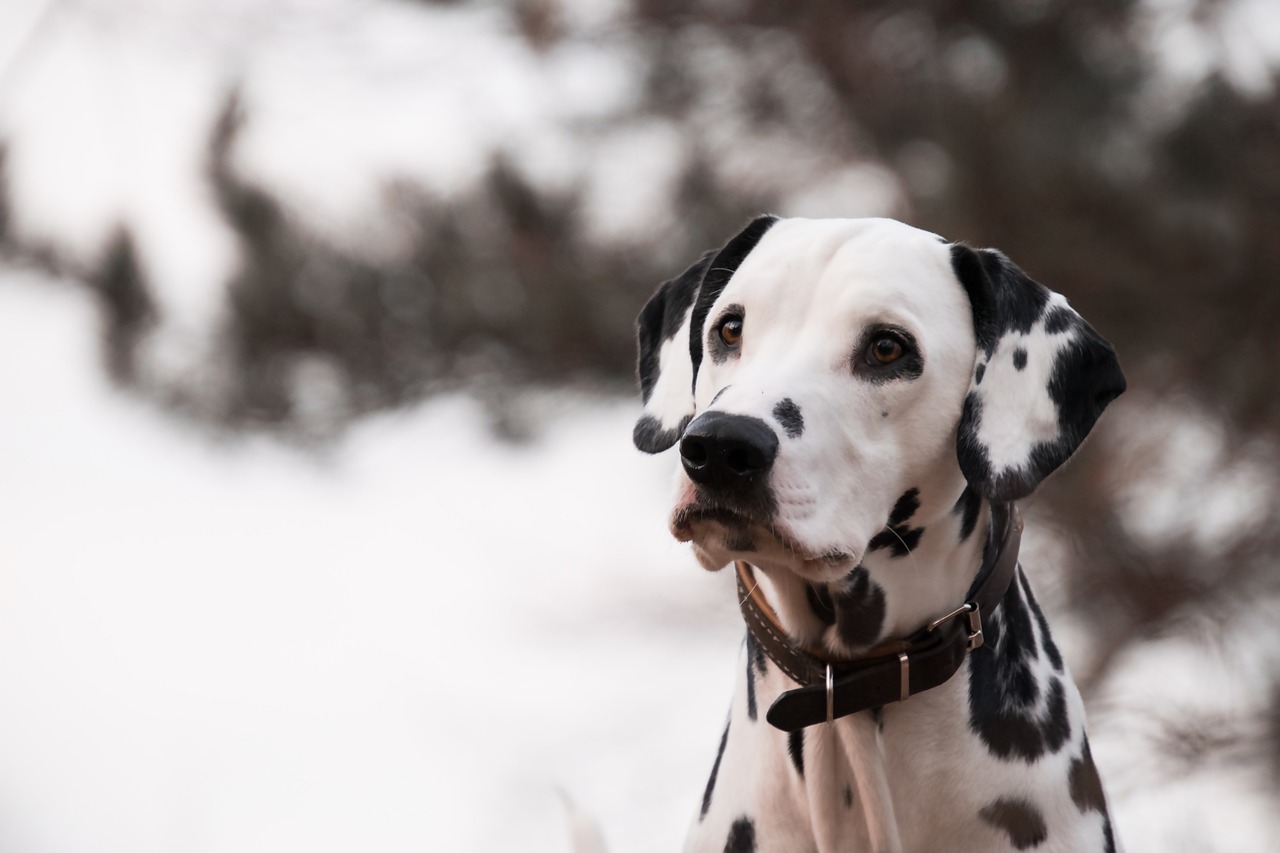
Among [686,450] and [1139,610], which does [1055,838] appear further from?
[1139,610]

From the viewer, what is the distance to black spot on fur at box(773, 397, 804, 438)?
2.13m

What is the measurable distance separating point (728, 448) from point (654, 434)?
1.94 feet

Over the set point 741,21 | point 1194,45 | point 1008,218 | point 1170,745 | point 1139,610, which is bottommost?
point 1170,745

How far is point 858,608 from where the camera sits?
243cm

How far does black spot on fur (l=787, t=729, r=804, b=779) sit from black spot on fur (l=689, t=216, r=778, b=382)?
0.75 metres

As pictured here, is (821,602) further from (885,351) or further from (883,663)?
(885,351)

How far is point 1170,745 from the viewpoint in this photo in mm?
7758

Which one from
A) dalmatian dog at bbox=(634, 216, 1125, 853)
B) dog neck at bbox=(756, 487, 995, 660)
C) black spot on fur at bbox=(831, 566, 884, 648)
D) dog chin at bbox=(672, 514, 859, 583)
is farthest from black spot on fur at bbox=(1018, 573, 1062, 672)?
dog chin at bbox=(672, 514, 859, 583)

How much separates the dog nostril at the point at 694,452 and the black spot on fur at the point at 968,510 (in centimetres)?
57

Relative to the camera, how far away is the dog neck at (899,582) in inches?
94.7

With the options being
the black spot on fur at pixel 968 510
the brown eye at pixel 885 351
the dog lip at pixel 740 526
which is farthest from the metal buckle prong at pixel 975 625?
the brown eye at pixel 885 351

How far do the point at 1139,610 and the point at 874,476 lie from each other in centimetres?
651

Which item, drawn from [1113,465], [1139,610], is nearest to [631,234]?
[1113,465]

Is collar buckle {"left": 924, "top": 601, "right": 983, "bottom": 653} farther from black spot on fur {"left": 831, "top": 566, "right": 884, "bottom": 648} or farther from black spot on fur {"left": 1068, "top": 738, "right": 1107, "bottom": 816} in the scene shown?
black spot on fur {"left": 1068, "top": 738, "right": 1107, "bottom": 816}
